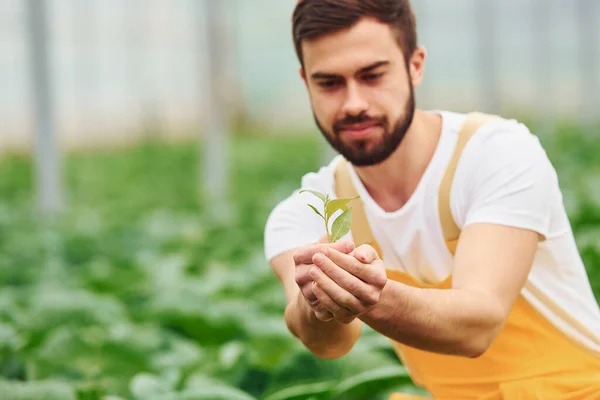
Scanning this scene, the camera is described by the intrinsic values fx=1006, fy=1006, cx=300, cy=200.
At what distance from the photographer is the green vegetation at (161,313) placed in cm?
341

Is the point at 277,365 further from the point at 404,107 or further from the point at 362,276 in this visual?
the point at 362,276

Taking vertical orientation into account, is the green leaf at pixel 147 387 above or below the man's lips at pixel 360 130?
below

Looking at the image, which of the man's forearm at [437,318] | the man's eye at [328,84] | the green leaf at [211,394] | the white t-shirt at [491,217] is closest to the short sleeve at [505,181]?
the white t-shirt at [491,217]

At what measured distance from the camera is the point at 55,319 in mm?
4422

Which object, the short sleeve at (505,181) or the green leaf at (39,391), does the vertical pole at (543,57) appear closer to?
the green leaf at (39,391)

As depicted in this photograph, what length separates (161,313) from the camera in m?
4.43

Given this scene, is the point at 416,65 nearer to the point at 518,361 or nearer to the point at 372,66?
the point at 372,66

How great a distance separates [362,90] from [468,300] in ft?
2.01

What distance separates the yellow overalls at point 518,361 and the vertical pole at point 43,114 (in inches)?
265

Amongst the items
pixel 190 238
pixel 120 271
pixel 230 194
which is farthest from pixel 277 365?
pixel 230 194

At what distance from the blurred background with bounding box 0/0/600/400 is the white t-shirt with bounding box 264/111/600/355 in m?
0.72

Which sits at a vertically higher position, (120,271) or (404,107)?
(404,107)

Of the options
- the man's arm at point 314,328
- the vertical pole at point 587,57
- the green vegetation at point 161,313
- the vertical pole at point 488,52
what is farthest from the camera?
the vertical pole at point 587,57

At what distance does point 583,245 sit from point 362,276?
3065mm
